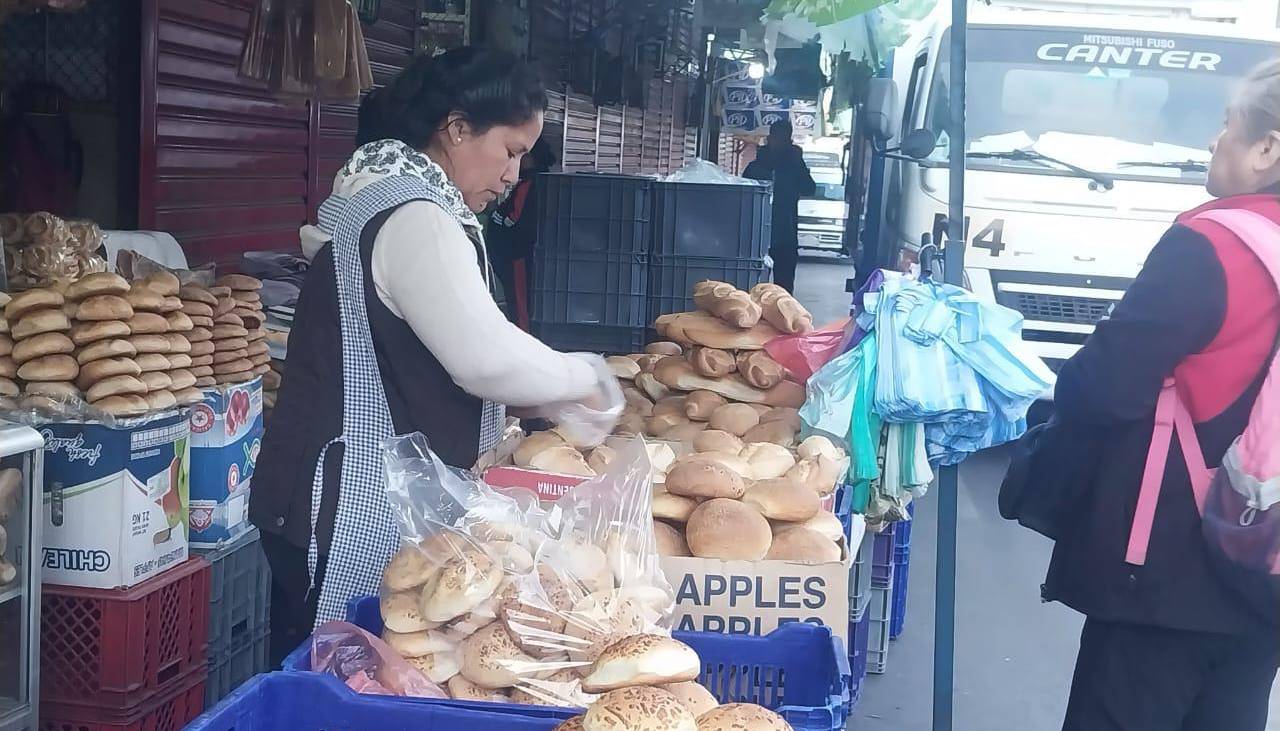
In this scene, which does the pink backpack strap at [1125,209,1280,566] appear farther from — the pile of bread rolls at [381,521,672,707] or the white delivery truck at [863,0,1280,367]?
the white delivery truck at [863,0,1280,367]

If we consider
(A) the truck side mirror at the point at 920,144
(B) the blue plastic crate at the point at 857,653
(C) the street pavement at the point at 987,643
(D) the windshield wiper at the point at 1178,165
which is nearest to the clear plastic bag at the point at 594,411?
(B) the blue plastic crate at the point at 857,653

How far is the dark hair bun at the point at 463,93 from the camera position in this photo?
2527mm

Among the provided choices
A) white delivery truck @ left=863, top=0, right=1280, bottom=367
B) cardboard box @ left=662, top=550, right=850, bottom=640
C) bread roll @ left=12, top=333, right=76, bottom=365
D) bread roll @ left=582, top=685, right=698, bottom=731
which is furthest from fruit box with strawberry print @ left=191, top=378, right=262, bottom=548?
white delivery truck @ left=863, top=0, right=1280, bottom=367

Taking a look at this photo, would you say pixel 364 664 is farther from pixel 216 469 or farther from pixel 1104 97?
pixel 1104 97

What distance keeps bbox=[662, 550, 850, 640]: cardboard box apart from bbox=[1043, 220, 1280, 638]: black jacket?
72 cm

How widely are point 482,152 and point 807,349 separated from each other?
152 centimetres

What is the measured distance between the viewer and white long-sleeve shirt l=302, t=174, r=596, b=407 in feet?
7.40

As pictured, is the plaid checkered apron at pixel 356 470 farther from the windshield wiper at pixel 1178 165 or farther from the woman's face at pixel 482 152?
the windshield wiper at pixel 1178 165

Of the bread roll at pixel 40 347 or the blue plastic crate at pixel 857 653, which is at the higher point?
the bread roll at pixel 40 347

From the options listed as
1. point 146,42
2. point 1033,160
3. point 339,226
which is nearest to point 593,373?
point 339,226

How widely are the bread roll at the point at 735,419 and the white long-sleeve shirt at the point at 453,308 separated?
1.21m

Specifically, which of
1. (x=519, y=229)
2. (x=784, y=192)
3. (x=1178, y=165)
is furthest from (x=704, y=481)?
(x=784, y=192)

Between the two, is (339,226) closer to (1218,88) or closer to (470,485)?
(470,485)

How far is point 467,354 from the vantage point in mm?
2260
